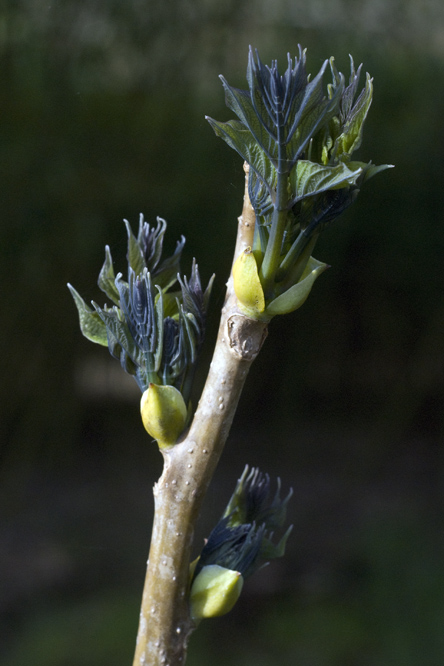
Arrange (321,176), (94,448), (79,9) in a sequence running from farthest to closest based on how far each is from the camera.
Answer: (94,448) → (79,9) → (321,176)

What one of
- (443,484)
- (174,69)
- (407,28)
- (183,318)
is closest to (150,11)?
(174,69)

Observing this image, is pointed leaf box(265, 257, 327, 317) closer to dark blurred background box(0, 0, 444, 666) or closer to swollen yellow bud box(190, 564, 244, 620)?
swollen yellow bud box(190, 564, 244, 620)

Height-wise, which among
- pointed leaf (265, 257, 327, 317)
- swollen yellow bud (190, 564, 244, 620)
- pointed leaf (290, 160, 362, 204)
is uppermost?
pointed leaf (290, 160, 362, 204)

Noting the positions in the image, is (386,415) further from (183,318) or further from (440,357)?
(183,318)

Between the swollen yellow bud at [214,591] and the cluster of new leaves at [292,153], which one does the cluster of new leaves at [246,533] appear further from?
the cluster of new leaves at [292,153]

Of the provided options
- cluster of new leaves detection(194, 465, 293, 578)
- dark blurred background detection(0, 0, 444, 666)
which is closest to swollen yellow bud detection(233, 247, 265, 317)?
cluster of new leaves detection(194, 465, 293, 578)

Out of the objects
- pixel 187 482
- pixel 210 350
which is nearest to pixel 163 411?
pixel 187 482
